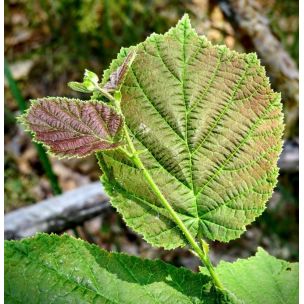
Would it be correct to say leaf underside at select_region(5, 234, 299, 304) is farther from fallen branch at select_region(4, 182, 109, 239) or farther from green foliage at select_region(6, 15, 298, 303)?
fallen branch at select_region(4, 182, 109, 239)

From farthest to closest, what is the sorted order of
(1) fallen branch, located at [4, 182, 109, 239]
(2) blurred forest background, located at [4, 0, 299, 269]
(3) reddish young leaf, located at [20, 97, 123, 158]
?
(2) blurred forest background, located at [4, 0, 299, 269] → (1) fallen branch, located at [4, 182, 109, 239] → (3) reddish young leaf, located at [20, 97, 123, 158]

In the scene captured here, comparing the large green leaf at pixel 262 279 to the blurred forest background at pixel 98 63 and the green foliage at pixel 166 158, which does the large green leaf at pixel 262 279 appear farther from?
the blurred forest background at pixel 98 63

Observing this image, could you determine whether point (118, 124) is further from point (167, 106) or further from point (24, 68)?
point (24, 68)

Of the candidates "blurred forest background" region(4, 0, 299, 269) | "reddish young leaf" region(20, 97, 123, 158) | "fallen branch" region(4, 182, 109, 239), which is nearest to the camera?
"reddish young leaf" region(20, 97, 123, 158)

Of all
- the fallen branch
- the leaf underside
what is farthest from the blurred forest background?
the leaf underside

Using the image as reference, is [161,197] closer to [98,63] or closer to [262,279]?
[262,279]

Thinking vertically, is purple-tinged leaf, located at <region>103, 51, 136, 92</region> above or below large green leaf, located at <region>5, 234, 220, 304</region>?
above

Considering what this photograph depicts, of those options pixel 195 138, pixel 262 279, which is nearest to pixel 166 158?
pixel 195 138
